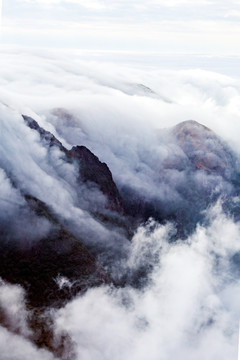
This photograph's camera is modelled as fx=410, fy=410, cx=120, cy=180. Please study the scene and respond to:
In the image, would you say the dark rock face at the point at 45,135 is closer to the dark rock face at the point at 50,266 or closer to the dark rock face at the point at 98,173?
the dark rock face at the point at 98,173

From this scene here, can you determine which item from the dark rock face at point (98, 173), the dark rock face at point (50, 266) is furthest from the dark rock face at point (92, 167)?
the dark rock face at point (50, 266)

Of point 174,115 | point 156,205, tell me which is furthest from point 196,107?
point 156,205

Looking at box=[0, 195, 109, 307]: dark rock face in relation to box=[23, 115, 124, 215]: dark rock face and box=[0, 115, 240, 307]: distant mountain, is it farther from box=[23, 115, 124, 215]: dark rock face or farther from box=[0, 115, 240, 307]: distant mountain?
box=[23, 115, 124, 215]: dark rock face

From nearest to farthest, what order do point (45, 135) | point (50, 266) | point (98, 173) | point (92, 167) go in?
point (50, 266) < point (45, 135) < point (98, 173) < point (92, 167)

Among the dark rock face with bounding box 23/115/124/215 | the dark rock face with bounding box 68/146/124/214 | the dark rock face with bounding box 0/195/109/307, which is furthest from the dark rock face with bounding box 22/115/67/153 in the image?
the dark rock face with bounding box 0/195/109/307

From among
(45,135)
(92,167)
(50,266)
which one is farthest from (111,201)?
(45,135)

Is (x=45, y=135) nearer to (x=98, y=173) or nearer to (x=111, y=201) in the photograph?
(x=98, y=173)

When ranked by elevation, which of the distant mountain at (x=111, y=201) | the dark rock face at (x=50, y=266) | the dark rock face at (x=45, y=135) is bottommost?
the dark rock face at (x=50, y=266)

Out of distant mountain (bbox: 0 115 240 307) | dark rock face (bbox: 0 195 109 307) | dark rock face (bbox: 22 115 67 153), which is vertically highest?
dark rock face (bbox: 22 115 67 153)

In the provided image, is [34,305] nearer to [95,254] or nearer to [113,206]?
[95,254]

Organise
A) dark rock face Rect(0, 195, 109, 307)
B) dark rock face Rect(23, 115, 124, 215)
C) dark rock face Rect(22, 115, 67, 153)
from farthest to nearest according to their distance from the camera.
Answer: dark rock face Rect(23, 115, 124, 215)
dark rock face Rect(22, 115, 67, 153)
dark rock face Rect(0, 195, 109, 307)

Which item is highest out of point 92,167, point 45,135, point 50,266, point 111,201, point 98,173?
point 45,135
